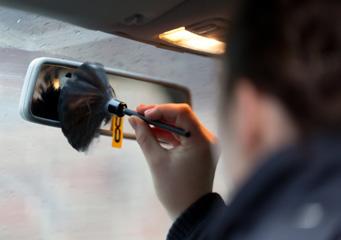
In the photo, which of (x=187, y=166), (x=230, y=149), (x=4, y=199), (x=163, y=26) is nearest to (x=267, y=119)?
(x=230, y=149)

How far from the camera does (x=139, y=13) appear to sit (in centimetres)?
126

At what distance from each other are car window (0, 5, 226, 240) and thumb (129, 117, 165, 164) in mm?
1158

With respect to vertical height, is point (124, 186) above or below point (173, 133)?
below

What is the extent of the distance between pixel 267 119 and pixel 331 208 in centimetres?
11

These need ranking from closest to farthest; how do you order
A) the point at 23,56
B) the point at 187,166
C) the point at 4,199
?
the point at 187,166 → the point at 4,199 → the point at 23,56

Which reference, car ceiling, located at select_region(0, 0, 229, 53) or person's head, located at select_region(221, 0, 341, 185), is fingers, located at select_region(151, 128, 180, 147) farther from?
person's head, located at select_region(221, 0, 341, 185)

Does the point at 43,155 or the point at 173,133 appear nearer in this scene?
the point at 173,133

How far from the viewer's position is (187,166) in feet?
3.86

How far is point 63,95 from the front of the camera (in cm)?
132

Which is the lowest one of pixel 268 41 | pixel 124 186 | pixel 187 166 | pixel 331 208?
pixel 124 186

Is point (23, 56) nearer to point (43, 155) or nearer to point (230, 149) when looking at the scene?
point (43, 155)

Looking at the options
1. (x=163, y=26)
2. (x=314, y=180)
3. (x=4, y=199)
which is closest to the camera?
(x=314, y=180)

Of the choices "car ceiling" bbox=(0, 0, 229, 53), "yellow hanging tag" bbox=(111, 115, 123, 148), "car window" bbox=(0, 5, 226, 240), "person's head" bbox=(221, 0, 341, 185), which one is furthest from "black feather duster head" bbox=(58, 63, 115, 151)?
"car window" bbox=(0, 5, 226, 240)

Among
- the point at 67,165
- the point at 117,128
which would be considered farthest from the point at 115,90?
the point at 67,165
